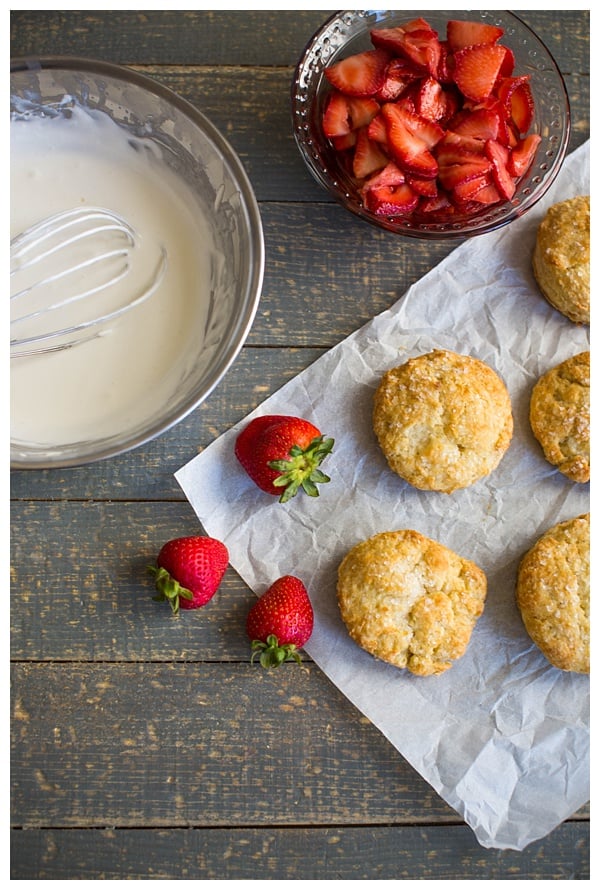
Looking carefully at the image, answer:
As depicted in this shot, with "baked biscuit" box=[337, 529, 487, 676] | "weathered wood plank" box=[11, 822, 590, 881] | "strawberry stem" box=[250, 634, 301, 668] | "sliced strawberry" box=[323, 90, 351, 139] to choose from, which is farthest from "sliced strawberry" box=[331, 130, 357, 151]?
"weathered wood plank" box=[11, 822, 590, 881]

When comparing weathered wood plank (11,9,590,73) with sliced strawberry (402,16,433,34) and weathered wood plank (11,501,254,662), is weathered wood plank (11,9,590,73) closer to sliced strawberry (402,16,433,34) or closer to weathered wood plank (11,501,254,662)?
sliced strawberry (402,16,433,34)

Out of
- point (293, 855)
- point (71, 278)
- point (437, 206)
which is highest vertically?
point (437, 206)

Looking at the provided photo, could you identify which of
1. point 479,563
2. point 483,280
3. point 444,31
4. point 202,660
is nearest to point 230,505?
point 202,660

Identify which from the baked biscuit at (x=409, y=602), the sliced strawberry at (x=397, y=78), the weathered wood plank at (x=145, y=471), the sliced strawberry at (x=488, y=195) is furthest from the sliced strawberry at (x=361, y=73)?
the baked biscuit at (x=409, y=602)

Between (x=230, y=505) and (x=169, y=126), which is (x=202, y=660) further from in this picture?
(x=169, y=126)

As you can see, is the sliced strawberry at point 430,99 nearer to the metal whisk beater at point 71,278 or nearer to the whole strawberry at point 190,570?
the metal whisk beater at point 71,278

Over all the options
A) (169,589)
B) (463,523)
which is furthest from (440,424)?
(169,589)

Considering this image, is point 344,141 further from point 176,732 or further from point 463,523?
point 176,732
